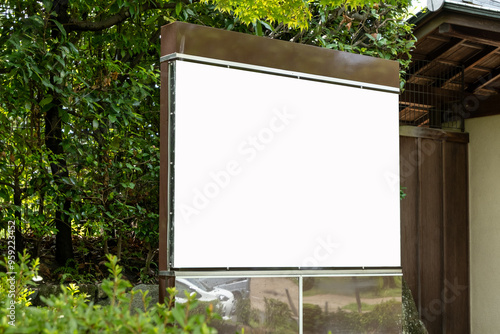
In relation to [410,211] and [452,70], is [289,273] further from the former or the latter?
[452,70]

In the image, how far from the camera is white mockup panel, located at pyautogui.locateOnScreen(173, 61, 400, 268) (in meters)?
3.60

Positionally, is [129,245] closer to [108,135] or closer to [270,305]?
[108,135]

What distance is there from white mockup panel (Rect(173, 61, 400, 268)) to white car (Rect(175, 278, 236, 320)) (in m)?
0.11

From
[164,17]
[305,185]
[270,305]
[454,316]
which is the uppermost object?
[164,17]

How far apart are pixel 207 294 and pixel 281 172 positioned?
38.0 inches

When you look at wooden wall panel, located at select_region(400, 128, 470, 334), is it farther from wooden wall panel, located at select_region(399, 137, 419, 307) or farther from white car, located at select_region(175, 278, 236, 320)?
white car, located at select_region(175, 278, 236, 320)

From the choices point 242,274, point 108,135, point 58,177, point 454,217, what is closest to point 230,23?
point 108,135

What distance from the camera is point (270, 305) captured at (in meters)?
3.83

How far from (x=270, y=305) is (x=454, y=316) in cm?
432

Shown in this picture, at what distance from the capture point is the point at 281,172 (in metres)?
3.97

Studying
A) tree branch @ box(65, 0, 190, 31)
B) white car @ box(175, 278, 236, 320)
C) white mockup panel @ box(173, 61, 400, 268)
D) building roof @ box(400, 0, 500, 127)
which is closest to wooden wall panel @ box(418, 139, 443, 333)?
building roof @ box(400, 0, 500, 127)

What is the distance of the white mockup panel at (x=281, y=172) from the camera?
360 cm

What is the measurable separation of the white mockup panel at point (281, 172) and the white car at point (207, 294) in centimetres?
11

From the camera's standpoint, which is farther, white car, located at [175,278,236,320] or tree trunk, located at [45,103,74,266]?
tree trunk, located at [45,103,74,266]
